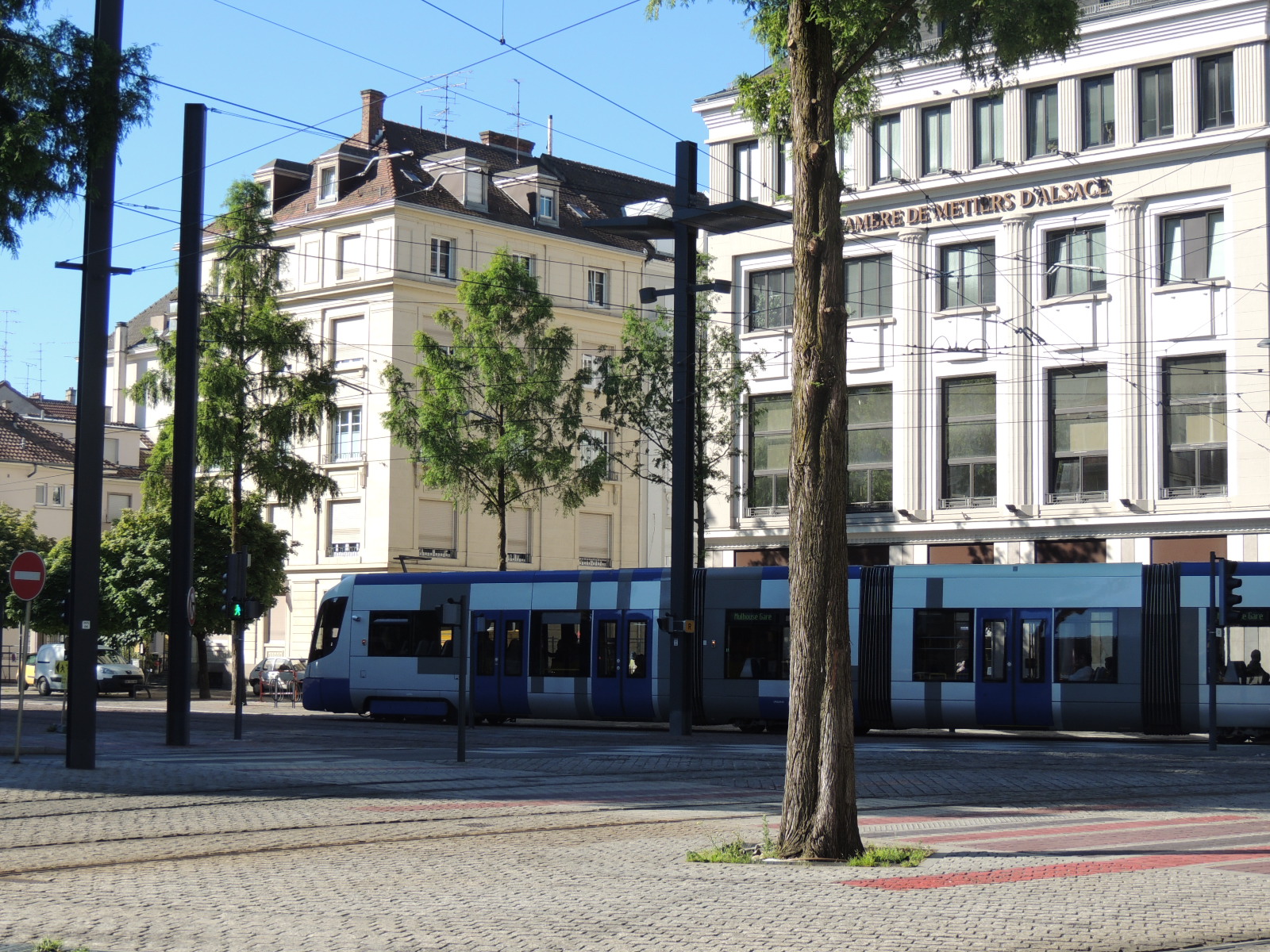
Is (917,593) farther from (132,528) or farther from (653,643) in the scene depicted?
(132,528)

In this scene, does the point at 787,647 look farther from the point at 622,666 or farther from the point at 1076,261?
the point at 1076,261

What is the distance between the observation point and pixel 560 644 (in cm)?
3181

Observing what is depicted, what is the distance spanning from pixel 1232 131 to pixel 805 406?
97.3 ft

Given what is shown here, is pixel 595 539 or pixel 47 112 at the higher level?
pixel 47 112

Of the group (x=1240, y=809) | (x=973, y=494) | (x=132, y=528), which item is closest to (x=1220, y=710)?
(x=1240, y=809)

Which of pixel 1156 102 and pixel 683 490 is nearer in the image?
pixel 683 490

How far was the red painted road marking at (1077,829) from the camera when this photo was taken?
12641mm

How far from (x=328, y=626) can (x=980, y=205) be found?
18936 millimetres

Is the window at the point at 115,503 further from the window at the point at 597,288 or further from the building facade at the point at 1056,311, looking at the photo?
the building facade at the point at 1056,311

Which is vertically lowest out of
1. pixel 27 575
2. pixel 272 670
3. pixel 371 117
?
pixel 272 670

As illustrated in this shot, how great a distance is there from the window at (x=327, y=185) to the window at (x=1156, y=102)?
30.5 metres

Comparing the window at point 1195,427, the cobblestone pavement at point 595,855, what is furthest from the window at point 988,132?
the cobblestone pavement at point 595,855

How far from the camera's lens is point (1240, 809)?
49.8ft

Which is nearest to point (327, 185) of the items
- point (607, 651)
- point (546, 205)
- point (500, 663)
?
point (546, 205)
